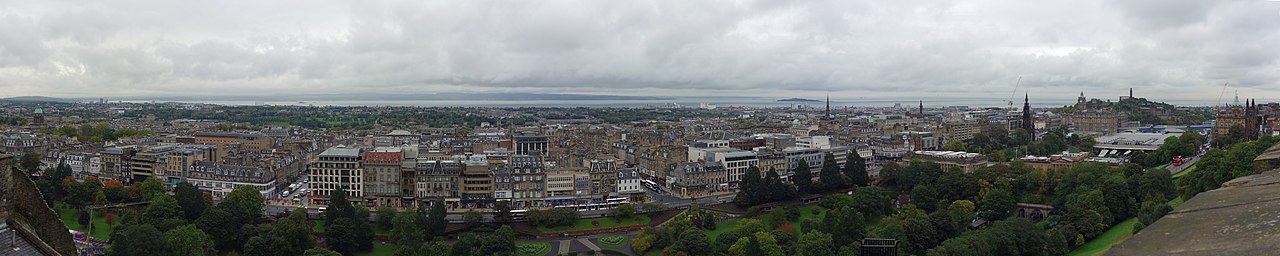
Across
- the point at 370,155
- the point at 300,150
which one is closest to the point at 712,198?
the point at 370,155

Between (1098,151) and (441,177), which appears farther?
(1098,151)

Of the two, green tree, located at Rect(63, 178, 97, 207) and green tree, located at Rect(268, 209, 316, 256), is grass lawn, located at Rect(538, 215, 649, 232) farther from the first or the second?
green tree, located at Rect(63, 178, 97, 207)

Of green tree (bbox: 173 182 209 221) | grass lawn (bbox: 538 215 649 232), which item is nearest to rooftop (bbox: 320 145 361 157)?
green tree (bbox: 173 182 209 221)

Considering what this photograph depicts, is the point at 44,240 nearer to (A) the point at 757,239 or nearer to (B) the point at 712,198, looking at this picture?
(A) the point at 757,239

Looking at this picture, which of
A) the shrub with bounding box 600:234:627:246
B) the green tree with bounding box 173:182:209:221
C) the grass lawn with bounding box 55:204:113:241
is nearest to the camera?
the grass lawn with bounding box 55:204:113:241

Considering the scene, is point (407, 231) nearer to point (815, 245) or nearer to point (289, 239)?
point (289, 239)

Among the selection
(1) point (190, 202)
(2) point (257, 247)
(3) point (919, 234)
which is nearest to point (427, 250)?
(2) point (257, 247)
